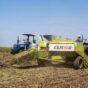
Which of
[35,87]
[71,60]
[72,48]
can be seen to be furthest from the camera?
[71,60]

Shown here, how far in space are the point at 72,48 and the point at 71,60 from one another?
1210 mm

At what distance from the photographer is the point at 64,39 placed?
52.8 feet

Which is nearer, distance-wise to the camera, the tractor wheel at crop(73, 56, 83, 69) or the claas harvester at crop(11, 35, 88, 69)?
the tractor wheel at crop(73, 56, 83, 69)

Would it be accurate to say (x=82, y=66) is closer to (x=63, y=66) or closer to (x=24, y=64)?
(x=63, y=66)

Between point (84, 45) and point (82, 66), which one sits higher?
point (84, 45)

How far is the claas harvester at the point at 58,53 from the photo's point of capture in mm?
15594

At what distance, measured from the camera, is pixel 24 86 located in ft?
29.8

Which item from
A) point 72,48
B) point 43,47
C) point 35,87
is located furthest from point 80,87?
point 43,47

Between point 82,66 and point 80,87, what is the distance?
6725 millimetres

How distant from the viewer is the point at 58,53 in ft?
52.5

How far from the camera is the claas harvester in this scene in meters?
15.6

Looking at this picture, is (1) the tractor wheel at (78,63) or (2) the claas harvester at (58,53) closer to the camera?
(1) the tractor wheel at (78,63)

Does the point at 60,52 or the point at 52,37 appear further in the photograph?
the point at 52,37

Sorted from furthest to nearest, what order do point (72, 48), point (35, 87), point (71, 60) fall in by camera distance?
point (71, 60) < point (72, 48) < point (35, 87)
